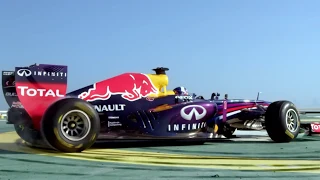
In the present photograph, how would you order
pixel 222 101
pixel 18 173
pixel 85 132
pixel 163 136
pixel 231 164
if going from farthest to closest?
pixel 222 101 < pixel 163 136 < pixel 85 132 < pixel 231 164 < pixel 18 173

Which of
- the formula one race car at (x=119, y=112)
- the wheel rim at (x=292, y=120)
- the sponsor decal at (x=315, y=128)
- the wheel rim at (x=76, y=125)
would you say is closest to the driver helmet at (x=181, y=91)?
the formula one race car at (x=119, y=112)

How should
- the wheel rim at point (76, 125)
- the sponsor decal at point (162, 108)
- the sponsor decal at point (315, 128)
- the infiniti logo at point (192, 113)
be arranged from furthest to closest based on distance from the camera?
the sponsor decal at point (315, 128), the infiniti logo at point (192, 113), the sponsor decal at point (162, 108), the wheel rim at point (76, 125)

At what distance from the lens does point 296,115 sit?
1027 centimetres

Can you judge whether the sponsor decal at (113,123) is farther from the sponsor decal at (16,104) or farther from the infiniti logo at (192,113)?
the sponsor decal at (16,104)

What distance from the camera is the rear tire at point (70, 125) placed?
7.28m

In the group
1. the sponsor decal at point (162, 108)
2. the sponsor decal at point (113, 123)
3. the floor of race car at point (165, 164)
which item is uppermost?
the sponsor decal at point (162, 108)

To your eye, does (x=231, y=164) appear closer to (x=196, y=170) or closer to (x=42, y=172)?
(x=196, y=170)

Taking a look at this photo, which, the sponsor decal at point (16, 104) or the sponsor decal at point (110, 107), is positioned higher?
the sponsor decal at point (16, 104)

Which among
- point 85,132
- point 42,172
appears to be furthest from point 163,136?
point 42,172

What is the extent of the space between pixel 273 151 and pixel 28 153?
4810mm

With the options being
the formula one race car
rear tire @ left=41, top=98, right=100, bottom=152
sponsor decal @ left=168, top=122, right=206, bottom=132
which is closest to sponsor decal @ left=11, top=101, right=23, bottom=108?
the formula one race car

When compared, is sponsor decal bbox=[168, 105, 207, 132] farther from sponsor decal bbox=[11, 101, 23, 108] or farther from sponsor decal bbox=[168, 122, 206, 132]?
sponsor decal bbox=[11, 101, 23, 108]

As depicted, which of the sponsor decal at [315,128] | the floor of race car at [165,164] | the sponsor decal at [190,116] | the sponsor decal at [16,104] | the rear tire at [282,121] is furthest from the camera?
the sponsor decal at [315,128]

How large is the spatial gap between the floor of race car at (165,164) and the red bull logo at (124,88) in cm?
124
